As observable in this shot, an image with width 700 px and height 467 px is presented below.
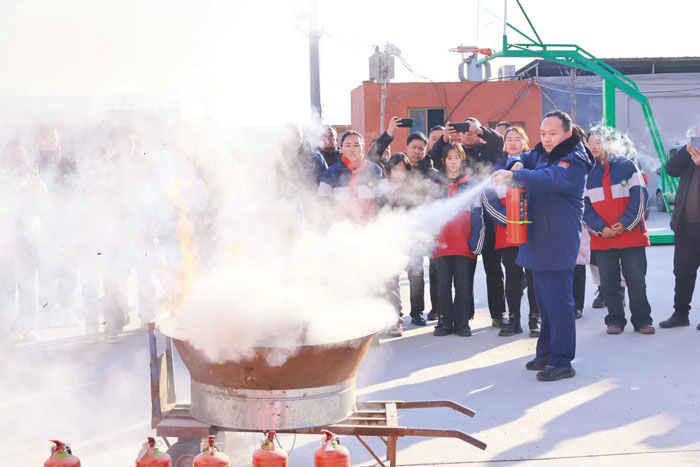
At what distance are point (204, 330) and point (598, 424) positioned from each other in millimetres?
2643

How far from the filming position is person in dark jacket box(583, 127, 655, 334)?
22.7 feet

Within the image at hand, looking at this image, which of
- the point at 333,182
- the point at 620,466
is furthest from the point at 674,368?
the point at 333,182

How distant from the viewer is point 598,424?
4.61 metres

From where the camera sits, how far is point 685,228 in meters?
7.26

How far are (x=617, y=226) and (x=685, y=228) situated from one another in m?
0.88

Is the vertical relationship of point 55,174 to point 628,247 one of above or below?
above

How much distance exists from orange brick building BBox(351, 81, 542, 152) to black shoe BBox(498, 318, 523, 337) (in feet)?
54.9

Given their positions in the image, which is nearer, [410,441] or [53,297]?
[410,441]

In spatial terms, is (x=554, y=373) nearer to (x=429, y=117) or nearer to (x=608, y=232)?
(x=608, y=232)

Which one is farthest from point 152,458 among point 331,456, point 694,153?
point 694,153

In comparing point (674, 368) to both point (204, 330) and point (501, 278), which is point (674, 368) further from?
point (204, 330)

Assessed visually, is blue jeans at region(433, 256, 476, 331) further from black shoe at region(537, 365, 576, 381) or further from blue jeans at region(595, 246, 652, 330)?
black shoe at region(537, 365, 576, 381)

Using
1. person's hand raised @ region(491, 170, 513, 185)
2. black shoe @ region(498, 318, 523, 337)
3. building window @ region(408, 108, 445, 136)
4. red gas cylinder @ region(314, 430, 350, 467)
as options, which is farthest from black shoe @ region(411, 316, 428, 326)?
building window @ region(408, 108, 445, 136)

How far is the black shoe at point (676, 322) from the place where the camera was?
728cm
